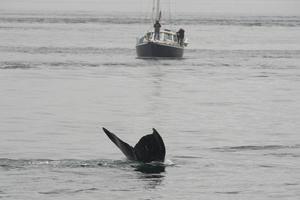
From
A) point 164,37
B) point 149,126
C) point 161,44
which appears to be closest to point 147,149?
point 149,126

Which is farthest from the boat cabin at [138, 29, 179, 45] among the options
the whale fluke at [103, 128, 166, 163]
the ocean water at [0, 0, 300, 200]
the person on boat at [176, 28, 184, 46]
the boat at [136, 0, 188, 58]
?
the whale fluke at [103, 128, 166, 163]

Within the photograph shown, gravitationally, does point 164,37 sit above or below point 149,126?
below

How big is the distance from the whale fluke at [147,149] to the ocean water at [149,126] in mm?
273

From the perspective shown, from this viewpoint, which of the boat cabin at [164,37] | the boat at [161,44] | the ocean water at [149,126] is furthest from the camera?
the boat cabin at [164,37]

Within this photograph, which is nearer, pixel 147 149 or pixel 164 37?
pixel 147 149

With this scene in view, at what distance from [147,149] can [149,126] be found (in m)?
12.2

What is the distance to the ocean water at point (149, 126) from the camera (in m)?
30.3

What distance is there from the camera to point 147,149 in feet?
106

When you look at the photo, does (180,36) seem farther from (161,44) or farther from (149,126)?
(149,126)

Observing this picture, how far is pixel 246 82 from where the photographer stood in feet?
232

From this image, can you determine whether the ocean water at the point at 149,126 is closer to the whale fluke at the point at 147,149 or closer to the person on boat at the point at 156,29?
the whale fluke at the point at 147,149

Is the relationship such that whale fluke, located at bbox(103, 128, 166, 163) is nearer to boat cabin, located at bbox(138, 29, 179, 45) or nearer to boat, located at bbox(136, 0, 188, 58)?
boat, located at bbox(136, 0, 188, 58)

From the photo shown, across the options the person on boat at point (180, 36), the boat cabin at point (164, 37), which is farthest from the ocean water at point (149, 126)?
the boat cabin at point (164, 37)

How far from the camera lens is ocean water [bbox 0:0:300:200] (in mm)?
30328
